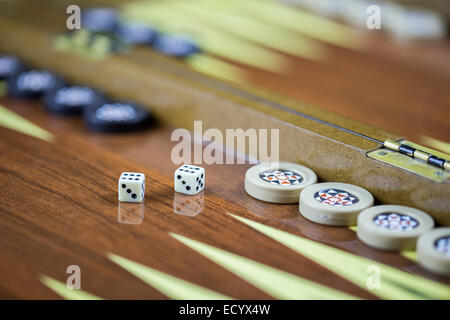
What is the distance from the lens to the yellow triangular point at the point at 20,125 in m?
2.18

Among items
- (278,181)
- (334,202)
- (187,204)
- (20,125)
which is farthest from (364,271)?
(20,125)

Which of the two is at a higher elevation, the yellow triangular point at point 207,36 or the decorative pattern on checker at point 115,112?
the yellow triangular point at point 207,36

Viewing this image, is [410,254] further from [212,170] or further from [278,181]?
[212,170]

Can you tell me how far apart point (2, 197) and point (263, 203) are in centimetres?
72

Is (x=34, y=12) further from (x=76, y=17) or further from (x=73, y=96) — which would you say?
(x=73, y=96)

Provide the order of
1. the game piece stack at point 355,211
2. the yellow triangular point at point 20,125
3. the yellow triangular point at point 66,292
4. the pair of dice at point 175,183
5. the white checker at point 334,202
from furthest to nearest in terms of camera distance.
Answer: the yellow triangular point at point 20,125 → the pair of dice at point 175,183 → the white checker at point 334,202 → the game piece stack at point 355,211 → the yellow triangular point at point 66,292

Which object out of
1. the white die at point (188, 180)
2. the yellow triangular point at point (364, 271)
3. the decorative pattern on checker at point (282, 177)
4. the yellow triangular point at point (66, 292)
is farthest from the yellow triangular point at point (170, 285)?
the decorative pattern on checker at point (282, 177)

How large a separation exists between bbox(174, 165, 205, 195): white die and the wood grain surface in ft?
0.14

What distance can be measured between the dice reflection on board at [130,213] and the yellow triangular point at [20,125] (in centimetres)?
58

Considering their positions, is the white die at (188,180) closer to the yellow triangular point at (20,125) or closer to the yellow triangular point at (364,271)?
the yellow triangular point at (364,271)

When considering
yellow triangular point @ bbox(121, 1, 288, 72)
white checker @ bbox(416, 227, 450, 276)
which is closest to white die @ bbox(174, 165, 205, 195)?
white checker @ bbox(416, 227, 450, 276)

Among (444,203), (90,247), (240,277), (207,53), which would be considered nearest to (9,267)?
(90,247)

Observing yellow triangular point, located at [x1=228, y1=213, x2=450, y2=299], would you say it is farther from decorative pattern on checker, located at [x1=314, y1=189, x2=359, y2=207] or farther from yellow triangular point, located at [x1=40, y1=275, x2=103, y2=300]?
yellow triangular point, located at [x1=40, y1=275, x2=103, y2=300]

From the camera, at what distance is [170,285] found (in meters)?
1.36
